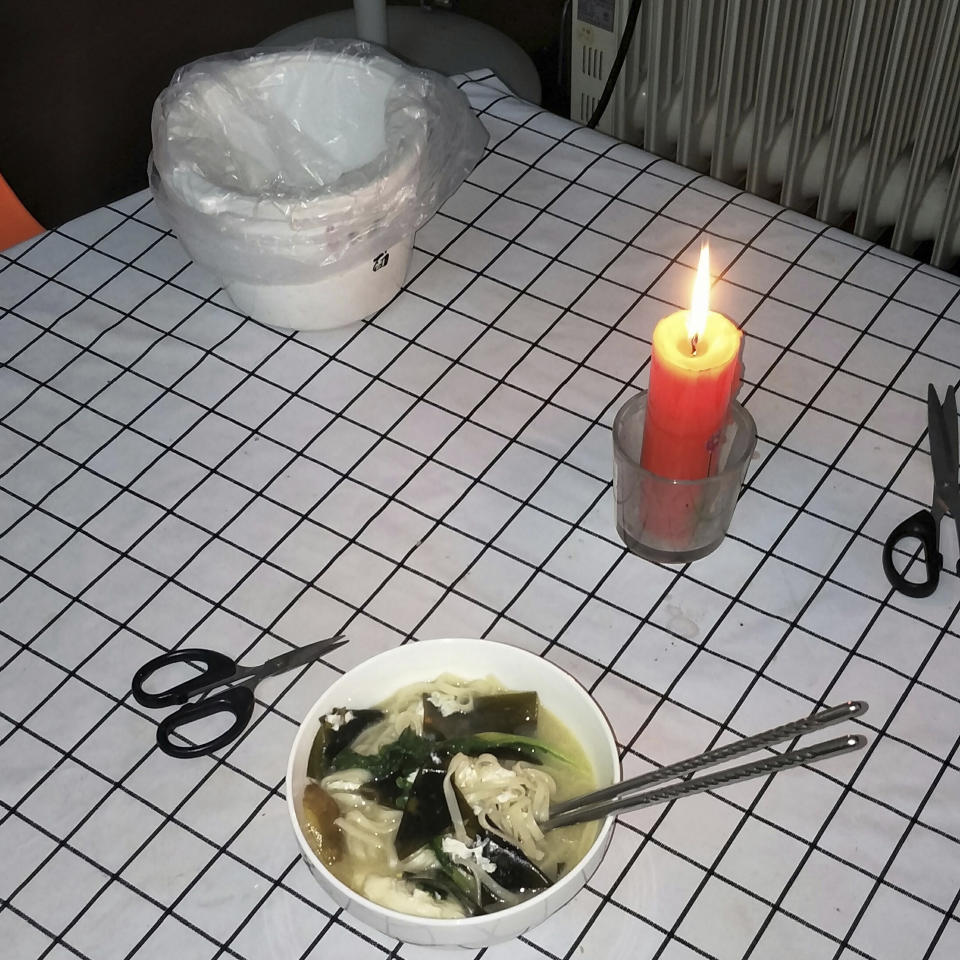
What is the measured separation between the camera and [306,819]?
2.03ft

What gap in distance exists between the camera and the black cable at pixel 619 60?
1297mm

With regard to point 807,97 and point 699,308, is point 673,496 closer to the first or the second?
point 699,308

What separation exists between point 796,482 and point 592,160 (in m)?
0.39

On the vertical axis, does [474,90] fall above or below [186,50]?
above

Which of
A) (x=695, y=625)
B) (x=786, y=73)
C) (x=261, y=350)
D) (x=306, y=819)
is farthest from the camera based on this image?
(x=786, y=73)

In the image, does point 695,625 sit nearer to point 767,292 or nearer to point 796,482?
point 796,482

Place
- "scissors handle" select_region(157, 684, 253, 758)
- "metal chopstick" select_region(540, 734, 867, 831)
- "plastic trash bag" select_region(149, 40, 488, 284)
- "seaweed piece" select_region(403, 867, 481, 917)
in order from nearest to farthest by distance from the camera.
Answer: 1. "metal chopstick" select_region(540, 734, 867, 831)
2. "seaweed piece" select_region(403, 867, 481, 917)
3. "scissors handle" select_region(157, 684, 253, 758)
4. "plastic trash bag" select_region(149, 40, 488, 284)

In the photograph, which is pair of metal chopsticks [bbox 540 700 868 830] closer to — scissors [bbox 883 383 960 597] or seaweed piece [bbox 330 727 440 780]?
seaweed piece [bbox 330 727 440 780]

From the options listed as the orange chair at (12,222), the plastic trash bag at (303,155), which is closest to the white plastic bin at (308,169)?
the plastic trash bag at (303,155)

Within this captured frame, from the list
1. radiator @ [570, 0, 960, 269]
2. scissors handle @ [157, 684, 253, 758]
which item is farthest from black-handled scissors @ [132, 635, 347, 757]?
radiator @ [570, 0, 960, 269]

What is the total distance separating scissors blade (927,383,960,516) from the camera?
77 cm

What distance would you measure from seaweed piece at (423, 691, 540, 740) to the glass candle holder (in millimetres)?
160

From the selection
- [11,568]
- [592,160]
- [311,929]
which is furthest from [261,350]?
[311,929]

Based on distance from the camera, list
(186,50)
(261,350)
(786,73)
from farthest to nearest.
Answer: (186,50) → (786,73) → (261,350)
